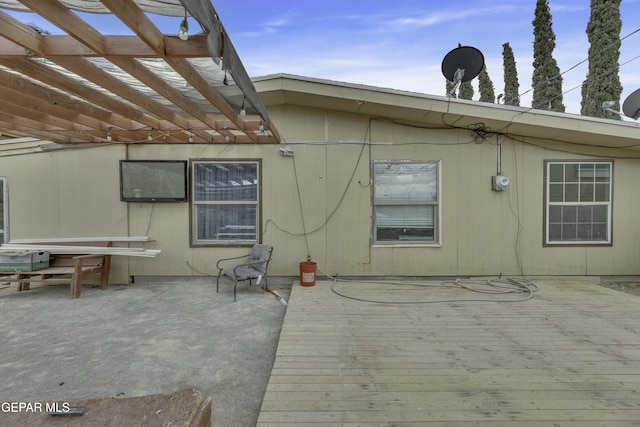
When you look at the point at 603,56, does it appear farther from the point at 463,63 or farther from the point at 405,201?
the point at 405,201

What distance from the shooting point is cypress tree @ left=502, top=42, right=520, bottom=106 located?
46.7ft

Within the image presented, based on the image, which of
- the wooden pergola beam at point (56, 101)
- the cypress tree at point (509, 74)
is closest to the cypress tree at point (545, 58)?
the cypress tree at point (509, 74)

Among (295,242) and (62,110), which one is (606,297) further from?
(62,110)

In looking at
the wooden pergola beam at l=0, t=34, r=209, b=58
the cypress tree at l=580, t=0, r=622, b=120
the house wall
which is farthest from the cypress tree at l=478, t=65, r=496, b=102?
the wooden pergola beam at l=0, t=34, r=209, b=58

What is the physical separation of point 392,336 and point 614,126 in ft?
14.6

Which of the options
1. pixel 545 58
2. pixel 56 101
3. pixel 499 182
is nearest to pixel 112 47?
pixel 56 101

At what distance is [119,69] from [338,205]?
335 cm

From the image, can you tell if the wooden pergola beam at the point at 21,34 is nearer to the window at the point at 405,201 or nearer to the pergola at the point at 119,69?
the pergola at the point at 119,69

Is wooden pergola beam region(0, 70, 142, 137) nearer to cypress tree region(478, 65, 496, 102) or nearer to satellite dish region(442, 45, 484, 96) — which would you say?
satellite dish region(442, 45, 484, 96)

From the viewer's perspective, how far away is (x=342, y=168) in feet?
16.0

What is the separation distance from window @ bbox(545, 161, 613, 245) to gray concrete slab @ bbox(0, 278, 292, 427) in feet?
15.0

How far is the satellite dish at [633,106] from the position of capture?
416 cm

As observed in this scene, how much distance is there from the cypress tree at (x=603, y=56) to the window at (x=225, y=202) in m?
12.5

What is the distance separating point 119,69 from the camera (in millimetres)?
2268
